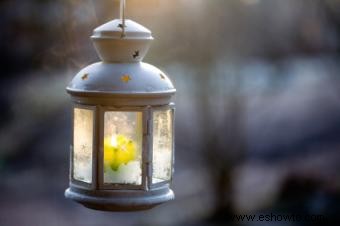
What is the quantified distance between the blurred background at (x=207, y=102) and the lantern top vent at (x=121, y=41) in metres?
2.52

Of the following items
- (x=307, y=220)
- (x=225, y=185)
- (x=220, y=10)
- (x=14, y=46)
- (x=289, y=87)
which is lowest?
(x=307, y=220)

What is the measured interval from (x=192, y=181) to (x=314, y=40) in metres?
1.58

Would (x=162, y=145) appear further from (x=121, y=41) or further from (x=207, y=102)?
(x=207, y=102)

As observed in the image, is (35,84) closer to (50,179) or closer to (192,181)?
(50,179)

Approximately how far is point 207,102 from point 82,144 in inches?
123

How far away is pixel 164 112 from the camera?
7.41ft

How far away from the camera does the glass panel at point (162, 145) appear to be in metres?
2.23

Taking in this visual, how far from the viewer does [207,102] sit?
5301mm

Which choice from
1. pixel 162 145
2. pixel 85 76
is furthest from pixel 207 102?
pixel 85 76

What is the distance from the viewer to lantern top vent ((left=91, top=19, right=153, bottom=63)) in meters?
2.17

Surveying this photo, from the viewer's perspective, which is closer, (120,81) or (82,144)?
(120,81)

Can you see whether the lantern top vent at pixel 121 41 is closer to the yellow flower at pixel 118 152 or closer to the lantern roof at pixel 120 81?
the lantern roof at pixel 120 81

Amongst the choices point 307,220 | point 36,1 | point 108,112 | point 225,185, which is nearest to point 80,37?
point 36,1

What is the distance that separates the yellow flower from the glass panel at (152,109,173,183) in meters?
0.09
